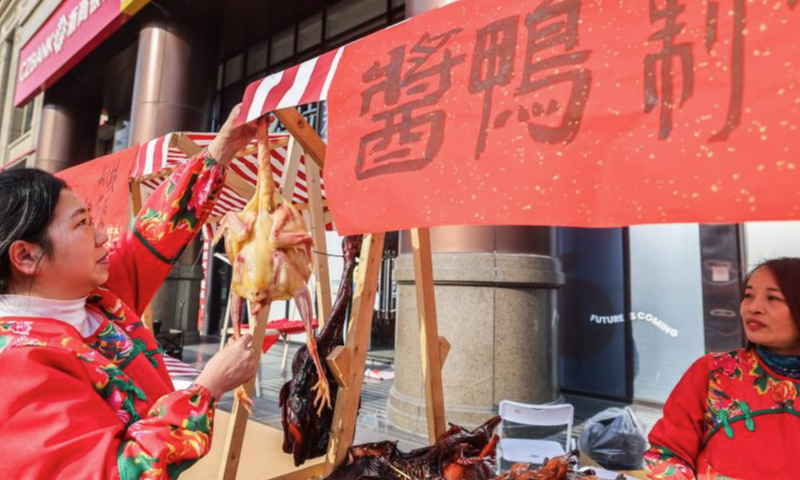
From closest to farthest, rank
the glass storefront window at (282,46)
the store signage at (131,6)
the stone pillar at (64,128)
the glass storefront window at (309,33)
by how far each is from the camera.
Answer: the store signage at (131,6) < the glass storefront window at (309,33) < the glass storefront window at (282,46) < the stone pillar at (64,128)

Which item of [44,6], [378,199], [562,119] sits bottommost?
[378,199]

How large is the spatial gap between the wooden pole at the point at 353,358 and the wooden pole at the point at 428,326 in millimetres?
247

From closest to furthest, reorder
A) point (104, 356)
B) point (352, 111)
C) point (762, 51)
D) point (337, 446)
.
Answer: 1. point (762, 51)
2. point (104, 356)
3. point (352, 111)
4. point (337, 446)

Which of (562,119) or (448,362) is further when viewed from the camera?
(448,362)

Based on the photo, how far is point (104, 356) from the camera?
1.35 meters

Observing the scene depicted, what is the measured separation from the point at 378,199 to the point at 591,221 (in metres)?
0.73

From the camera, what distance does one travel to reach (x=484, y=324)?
4.86 meters

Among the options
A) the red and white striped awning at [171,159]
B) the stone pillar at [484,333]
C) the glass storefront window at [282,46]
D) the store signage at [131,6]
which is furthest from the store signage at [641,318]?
the store signage at [131,6]

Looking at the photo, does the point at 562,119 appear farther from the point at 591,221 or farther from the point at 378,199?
the point at 378,199

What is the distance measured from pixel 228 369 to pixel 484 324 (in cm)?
380

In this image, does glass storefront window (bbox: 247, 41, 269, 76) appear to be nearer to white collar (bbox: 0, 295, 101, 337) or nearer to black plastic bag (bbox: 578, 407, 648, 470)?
black plastic bag (bbox: 578, 407, 648, 470)

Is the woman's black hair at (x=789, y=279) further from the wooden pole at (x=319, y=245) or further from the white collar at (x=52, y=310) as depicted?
the white collar at (x=52, y=310)

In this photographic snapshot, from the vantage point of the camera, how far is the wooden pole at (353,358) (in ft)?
7.36

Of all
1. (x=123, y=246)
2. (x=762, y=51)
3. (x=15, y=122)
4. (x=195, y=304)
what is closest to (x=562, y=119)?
(x=762, y=51)
